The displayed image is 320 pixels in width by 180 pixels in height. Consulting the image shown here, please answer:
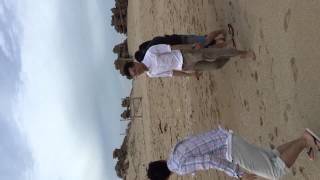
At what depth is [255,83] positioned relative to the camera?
719cm

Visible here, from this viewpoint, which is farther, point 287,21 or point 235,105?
point 235,105

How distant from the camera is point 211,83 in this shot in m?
9.40

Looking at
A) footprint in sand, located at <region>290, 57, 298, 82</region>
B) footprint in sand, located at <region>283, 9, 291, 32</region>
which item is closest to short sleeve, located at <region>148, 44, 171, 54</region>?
footprint in sand, located at <region>283, 9, 291, 32</region>

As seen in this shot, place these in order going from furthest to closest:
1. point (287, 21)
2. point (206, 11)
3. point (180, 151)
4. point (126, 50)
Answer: point (126, 50) → point (206, 11) → point (287, 21) → point (180, 151)

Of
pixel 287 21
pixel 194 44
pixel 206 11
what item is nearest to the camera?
pixel 287 21

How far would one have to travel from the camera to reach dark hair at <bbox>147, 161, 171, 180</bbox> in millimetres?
5426

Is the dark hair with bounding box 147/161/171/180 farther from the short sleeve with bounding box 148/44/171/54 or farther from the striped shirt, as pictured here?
the short sleeve with bounding box 148/44/171/54

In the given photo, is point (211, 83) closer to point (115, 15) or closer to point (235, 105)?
point (235, 105)

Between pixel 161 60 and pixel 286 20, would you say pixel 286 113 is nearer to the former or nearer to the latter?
pixel 286 20

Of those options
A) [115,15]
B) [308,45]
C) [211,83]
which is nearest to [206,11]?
[211,83]

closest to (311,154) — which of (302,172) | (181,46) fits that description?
(302,172)

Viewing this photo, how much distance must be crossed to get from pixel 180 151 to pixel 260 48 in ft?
7.49

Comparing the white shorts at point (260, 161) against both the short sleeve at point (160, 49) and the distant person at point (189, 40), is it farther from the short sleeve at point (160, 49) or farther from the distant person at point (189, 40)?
the distant person at point (189, 40)

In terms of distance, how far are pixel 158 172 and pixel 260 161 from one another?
3.45 ft
